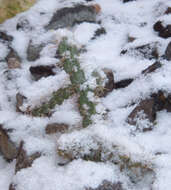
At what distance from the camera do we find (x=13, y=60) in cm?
249

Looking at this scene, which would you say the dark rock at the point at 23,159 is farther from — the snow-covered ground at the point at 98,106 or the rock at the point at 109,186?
the rock at the point at 109,186

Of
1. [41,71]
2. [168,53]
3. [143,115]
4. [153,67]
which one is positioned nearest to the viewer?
[143,115]

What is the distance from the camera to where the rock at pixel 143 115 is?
1.77 metres

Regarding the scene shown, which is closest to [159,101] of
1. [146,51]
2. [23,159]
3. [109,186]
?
[146,51]

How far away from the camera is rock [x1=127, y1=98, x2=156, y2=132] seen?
177 centimetres

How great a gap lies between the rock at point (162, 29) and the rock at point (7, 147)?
136 cm

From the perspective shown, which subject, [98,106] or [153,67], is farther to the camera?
[153,67]

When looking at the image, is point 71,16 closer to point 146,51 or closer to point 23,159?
point 146,51

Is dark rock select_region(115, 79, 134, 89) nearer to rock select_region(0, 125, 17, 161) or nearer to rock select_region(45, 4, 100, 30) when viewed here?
→ rock select_region(0, 125, 17, 161)

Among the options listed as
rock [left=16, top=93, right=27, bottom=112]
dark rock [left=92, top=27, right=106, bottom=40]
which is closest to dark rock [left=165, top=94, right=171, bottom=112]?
rock [left=16, top=93, right=27, bottom=112]

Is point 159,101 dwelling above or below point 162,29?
below

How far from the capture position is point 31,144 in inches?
68.3

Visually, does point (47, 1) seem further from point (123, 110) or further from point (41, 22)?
point (123, 110)

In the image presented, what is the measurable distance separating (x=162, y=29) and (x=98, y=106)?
1.07 metres
